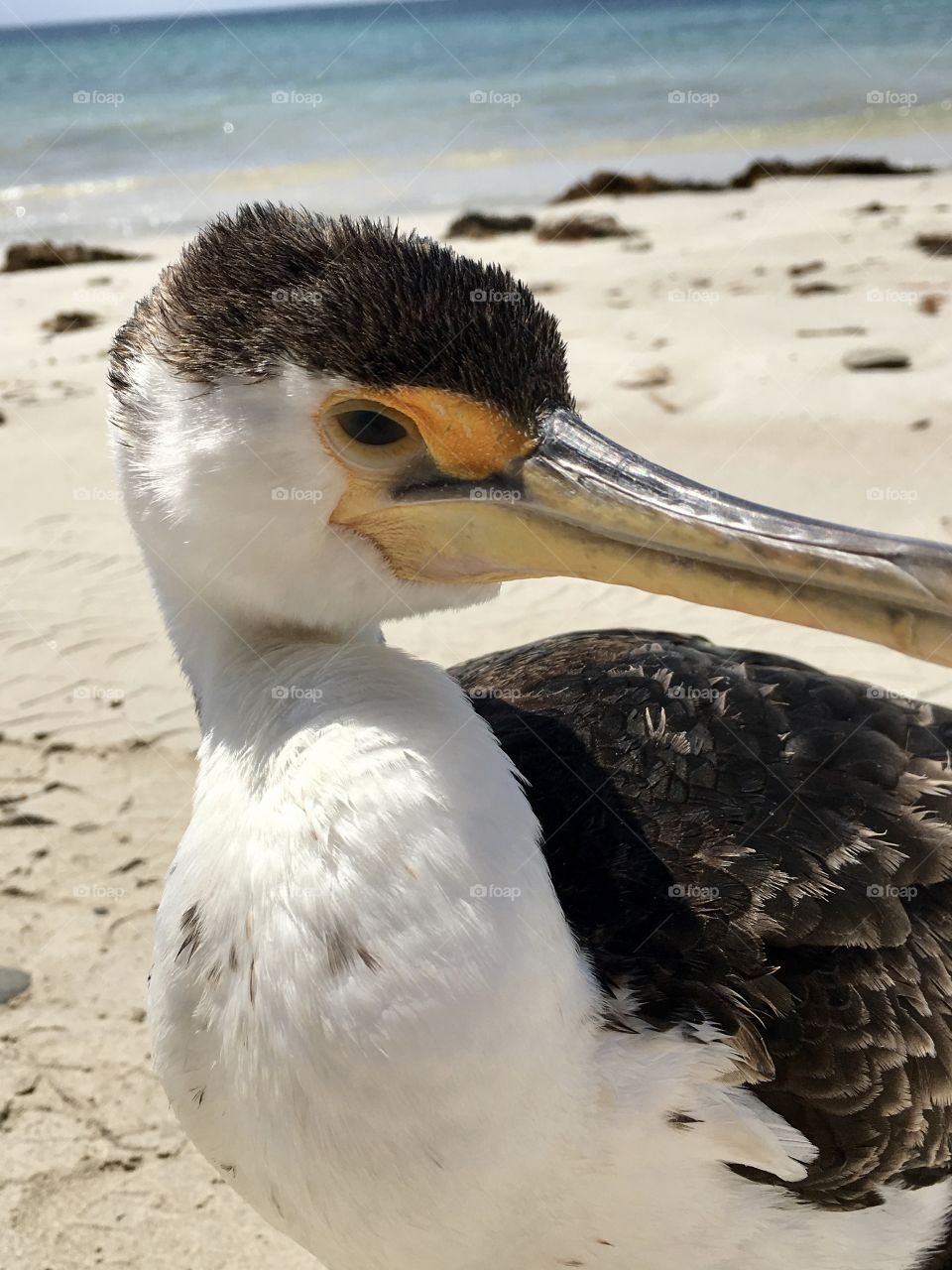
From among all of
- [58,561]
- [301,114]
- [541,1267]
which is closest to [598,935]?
[541,1267]

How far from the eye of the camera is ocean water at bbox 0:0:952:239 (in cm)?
1908

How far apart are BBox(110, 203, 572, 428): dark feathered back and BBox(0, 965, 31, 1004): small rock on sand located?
245 cm

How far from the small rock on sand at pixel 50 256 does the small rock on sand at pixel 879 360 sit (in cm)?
917

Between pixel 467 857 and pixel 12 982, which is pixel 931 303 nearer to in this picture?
pixel 12 982

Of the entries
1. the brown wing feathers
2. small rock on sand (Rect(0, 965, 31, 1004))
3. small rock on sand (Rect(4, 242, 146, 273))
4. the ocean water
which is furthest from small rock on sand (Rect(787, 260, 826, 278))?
small rock on sand (Rect(0, 965, 31, 1004))

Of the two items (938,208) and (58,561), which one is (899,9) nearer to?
(938,208)

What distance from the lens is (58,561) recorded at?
21.9 feet

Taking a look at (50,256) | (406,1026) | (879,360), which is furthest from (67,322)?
(406,1026)

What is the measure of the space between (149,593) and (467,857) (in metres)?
4.48

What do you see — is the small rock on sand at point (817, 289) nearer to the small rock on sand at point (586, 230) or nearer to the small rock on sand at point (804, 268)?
the small rock on sand at point (804, 268)

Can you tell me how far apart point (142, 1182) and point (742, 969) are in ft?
6.06

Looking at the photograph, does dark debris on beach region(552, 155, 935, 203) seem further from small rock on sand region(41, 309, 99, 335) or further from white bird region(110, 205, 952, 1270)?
white bird region(110, 205, 952, 1270)

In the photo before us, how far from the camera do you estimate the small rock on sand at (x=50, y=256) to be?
1423 cm

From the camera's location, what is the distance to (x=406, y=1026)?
Result: 197 centimetres
